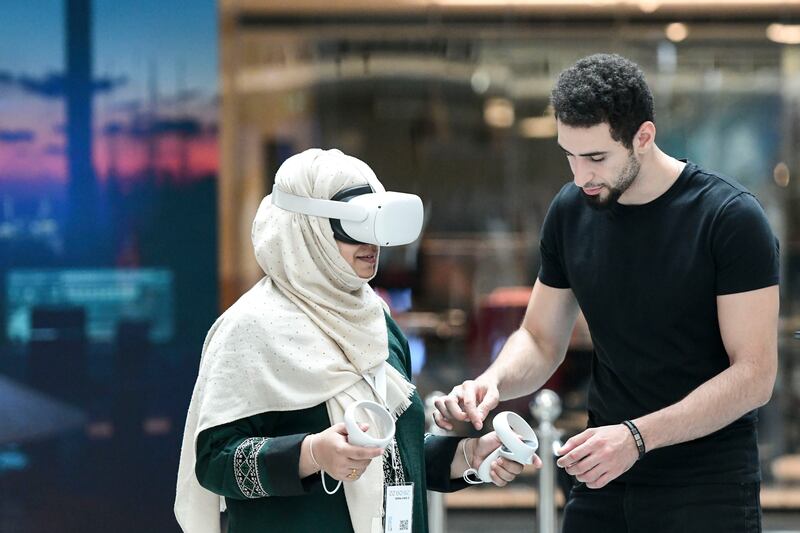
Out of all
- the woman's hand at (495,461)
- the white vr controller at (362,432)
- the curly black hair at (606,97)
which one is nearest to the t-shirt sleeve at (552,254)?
the curly black hair at (606,97)

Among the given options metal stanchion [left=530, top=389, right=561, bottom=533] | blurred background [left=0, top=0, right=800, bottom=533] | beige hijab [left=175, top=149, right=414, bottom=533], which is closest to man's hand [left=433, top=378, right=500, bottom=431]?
beige hijab [left=175, top=149, right=414, bottom=533]

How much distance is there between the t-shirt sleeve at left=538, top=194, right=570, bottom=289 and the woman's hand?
612 mm

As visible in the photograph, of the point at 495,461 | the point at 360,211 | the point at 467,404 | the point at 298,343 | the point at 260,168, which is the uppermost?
the point at 260,168

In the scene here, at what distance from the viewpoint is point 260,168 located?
722 cm

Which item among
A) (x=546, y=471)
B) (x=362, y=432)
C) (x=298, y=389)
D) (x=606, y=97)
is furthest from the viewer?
Result: (x=546, y=471)

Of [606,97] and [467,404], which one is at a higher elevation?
[606,97]

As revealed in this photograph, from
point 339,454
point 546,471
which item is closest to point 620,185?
point 339,454

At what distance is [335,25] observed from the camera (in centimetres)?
735

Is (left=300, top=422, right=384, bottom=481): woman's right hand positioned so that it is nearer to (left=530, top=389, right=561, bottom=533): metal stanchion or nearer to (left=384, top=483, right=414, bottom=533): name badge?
(left=384, top=483, right=414, bottom=533): name badge

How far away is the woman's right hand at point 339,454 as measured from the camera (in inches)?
95.5

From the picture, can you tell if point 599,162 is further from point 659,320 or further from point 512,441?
point 512,441

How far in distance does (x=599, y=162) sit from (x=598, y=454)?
0.71 metres

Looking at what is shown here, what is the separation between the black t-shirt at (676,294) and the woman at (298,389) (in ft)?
1.44

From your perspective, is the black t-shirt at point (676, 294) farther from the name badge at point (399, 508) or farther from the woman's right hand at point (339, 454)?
the woman's right hand at point (339, 454)
